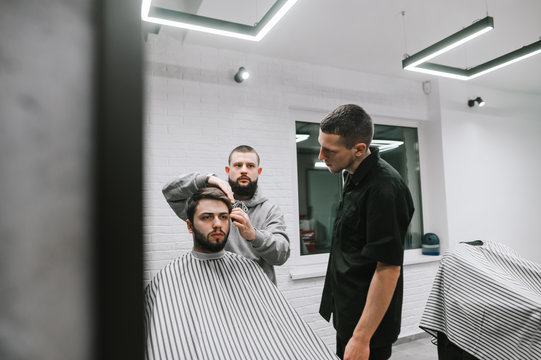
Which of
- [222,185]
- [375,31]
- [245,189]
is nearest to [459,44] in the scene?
[375,31]

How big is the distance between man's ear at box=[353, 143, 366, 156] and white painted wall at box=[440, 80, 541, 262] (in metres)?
3.52

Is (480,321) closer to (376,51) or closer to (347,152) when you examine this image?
(347,152)

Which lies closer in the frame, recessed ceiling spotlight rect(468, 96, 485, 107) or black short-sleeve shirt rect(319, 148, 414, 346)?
black short-sleeve shirt rect(319, 148, 414, 346)

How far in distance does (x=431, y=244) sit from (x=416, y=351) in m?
1.37

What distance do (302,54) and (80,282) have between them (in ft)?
12.7

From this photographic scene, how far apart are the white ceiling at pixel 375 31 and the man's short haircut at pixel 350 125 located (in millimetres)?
1669

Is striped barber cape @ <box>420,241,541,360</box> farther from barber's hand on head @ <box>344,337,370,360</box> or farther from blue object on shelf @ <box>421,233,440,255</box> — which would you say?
blue object on shelf @ <box>421,233,440,255</box>

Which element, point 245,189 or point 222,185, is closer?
point 222,185

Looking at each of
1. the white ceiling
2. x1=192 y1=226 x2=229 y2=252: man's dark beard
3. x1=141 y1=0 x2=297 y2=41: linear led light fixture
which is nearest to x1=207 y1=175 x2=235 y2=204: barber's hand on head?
x1=192 y1=226 x2=229 y2=252: man's dark beard

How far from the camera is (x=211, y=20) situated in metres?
2.31

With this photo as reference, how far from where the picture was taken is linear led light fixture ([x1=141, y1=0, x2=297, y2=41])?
2104 mm

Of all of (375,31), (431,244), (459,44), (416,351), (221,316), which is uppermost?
(375,31)

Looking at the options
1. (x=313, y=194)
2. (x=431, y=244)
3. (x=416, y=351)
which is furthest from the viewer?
(x=431, y=244)

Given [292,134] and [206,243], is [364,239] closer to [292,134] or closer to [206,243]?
[206,243]
